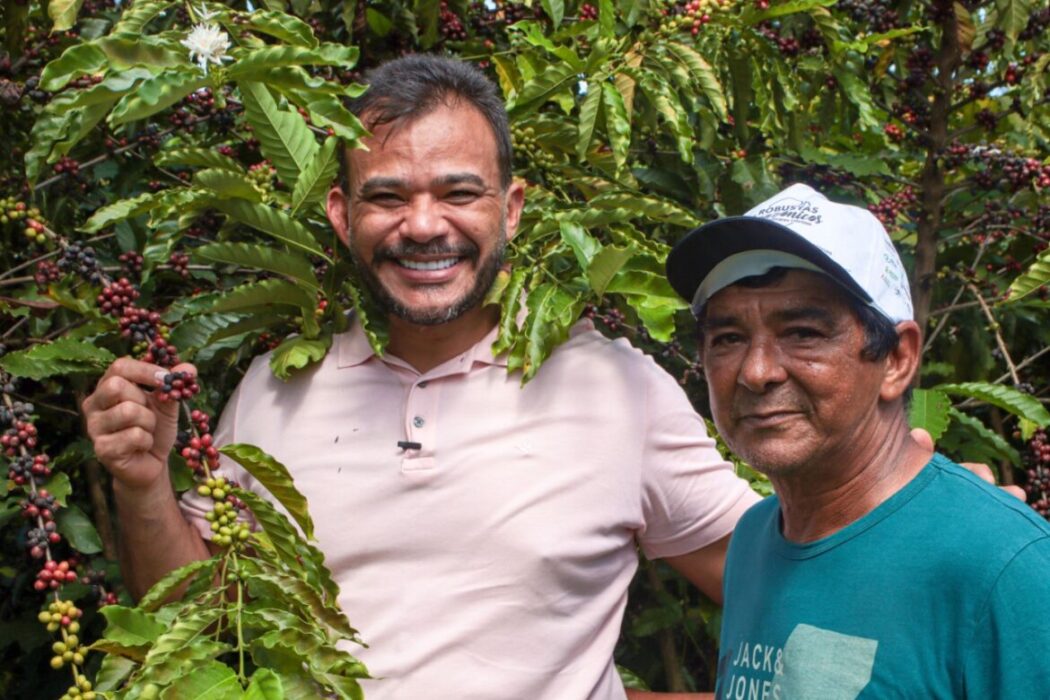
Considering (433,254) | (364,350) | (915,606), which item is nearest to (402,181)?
(433,254)

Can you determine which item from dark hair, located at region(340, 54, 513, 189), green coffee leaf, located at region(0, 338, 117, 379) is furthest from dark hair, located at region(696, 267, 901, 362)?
green coffee leaf, located at region(0, 338, 117, 379)

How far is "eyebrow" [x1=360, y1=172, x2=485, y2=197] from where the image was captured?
2484 millimetres

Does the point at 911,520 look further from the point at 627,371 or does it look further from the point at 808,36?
the point at 808,36

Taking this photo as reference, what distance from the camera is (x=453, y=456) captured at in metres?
2.46

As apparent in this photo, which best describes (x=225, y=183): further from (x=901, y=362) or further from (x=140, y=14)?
(x=901, y=362)

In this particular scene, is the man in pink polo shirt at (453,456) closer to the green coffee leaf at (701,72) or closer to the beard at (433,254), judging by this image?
the beard at (433,254)

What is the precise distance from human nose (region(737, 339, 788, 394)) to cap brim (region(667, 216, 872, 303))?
0.44 ft

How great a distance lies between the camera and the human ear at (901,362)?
5.78ft

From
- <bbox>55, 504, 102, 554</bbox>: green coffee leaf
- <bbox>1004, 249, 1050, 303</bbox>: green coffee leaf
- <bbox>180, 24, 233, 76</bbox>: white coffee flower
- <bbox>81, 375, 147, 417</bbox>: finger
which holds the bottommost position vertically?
<bbox>55, 504, 102, 554</bbox>: green coffee leaf

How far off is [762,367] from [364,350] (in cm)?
114

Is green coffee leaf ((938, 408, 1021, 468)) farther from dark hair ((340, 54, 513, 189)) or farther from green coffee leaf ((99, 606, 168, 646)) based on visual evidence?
green coffee leaf ((99, 606, 168, 646))

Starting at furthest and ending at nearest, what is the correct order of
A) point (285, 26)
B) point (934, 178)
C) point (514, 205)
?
point (934, 178)
point (514, 205)
point (285, 26)

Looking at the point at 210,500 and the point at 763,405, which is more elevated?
the point at 763,405

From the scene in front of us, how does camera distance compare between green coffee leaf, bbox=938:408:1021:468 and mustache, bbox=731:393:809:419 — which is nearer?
mustache, bbox=731:393:809:419
